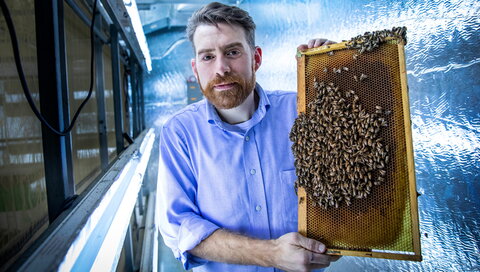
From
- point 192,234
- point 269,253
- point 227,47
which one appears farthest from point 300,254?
point 227,47

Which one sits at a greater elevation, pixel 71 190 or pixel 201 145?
pixel 201 145

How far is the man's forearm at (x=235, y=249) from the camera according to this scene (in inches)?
55.9

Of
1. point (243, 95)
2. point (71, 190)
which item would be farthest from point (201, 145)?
point (71, 190)

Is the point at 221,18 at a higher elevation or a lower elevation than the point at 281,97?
higher

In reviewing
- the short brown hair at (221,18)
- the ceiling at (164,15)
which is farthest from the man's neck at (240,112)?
the ceiling at (164,15)

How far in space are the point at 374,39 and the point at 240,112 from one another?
0.82 metres

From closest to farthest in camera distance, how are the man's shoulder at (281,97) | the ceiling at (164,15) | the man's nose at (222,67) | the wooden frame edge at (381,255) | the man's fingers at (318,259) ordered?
the wooden frame edge at (381,255) → the man's fingers at (318,259) → the man's nose at (222,67) → the man's shoulder at (281,97) → the ceiling at (164,15)

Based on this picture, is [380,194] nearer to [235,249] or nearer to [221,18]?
[235,249]

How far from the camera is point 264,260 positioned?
1421 mm

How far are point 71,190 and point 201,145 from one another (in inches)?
27.2

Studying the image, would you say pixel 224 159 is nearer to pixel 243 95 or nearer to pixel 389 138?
pixel 243 95

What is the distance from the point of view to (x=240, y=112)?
6.08ft

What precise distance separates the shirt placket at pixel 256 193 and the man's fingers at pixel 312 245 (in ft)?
1.33

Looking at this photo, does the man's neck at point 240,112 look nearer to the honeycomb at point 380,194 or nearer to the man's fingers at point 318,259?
the honeycomb at point 380,194
